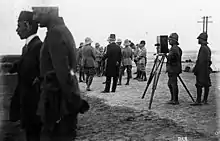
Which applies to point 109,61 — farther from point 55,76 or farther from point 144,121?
point 55,76

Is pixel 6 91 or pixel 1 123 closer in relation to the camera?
pixel 6 91

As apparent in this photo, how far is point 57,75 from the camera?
1822 mm

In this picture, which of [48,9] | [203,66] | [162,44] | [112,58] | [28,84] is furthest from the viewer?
[112,58]

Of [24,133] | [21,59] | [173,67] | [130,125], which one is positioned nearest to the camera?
[21,59]

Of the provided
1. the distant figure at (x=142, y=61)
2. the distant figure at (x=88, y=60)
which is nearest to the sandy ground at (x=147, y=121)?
the distant figure at (x=88, y=60)

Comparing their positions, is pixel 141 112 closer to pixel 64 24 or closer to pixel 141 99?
pixel 141 99

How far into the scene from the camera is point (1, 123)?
2471mm

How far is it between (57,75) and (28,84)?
433 millimetres

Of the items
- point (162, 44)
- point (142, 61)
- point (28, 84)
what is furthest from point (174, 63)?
point (142, 61)

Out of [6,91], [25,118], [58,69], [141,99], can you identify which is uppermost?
[58,69]

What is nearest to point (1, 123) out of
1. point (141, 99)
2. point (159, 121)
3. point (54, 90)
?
point (54, 90)

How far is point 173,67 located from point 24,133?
3.00m

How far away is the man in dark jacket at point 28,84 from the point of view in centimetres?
215

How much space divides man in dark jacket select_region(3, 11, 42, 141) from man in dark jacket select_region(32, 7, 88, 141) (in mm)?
236
